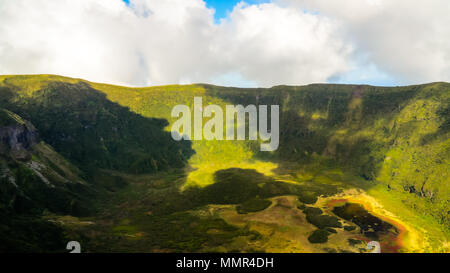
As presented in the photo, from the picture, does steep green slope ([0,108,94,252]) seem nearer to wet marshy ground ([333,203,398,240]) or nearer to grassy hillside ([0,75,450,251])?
grassy hillside ([0,75,450,251])

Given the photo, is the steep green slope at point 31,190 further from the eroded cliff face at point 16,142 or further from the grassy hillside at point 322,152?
the grassy hillside at point 322,152

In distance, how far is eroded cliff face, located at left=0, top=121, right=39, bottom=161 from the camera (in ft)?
380

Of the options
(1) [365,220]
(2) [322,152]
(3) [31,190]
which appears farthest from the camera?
(2) [322,152]

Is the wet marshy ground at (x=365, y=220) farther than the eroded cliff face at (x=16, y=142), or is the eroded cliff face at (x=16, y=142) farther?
the eroded cliff face at (x=16, y=142)

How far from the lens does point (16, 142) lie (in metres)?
122

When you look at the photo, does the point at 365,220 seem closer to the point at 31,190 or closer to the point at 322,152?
the point at 322,152

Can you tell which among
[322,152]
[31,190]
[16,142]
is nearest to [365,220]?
[322,152]

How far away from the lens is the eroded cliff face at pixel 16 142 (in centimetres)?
11581

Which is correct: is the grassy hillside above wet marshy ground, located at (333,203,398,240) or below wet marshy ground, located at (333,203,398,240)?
above

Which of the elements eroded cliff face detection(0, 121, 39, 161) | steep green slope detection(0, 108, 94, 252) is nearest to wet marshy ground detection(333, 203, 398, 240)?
steep green slope detection(0, 108, 94, 252)

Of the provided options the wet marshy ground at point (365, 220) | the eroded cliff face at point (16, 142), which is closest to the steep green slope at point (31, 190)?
the eroded cliff face at point (16, 142)

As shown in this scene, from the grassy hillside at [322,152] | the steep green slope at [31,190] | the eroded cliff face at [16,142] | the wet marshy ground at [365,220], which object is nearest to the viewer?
the steep green slope at [31,190]

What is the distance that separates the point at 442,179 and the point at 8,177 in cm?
18750
